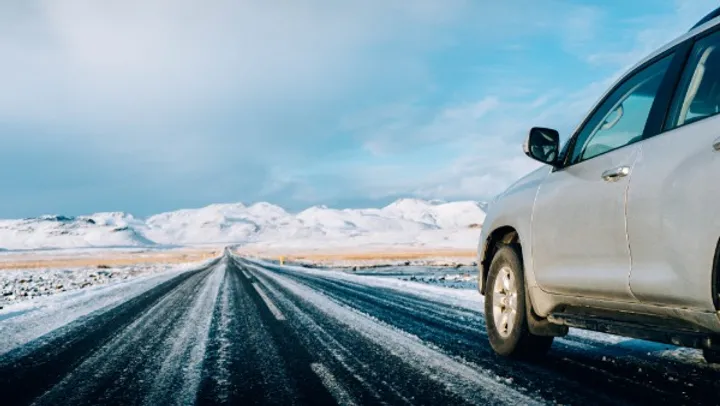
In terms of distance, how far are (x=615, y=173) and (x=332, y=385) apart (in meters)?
2.35

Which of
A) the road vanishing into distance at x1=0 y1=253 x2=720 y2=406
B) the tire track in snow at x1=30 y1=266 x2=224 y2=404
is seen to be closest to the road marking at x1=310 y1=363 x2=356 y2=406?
the road vanishing into distance at x1=0 y1=253 x2=720 y2=406

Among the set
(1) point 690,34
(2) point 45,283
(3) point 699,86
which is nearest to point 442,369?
(3) point 699,86

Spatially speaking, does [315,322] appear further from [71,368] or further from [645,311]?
[645,311]

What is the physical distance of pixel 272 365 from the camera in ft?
14.3

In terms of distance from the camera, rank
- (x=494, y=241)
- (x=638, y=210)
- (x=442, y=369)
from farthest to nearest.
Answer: (x=494, y=241), (x=442, y=369), (x=638, y=210)

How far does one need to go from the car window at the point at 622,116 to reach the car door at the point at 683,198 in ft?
0.94

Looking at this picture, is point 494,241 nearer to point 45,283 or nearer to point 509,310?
point 509,310

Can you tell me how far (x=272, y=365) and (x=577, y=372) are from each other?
8.07ft

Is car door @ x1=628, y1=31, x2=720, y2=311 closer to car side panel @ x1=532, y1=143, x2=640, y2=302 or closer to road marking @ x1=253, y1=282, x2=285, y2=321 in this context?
car side panel @ x1=532, y1=143, x2=640, y2=302

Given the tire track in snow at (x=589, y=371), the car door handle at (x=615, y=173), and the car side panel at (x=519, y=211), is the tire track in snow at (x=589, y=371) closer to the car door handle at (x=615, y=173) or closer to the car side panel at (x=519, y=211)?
the car side panel at (x=519, y=211)

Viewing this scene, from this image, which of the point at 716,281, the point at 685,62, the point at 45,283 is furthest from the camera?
the point at 45,283

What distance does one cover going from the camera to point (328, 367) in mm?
4133

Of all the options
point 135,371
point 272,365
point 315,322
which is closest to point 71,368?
point 135,371

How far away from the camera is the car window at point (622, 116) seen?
130 inches
